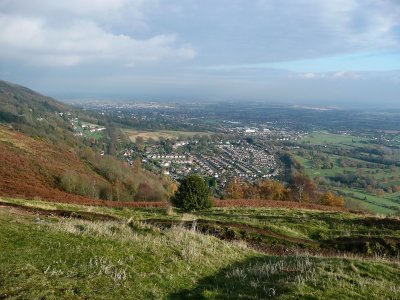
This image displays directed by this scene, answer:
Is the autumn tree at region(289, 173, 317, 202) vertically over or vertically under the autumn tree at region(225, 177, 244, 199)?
over

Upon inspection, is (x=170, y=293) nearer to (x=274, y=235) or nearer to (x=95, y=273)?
(x=95, y=273)

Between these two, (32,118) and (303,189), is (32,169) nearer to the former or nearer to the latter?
(303,189)

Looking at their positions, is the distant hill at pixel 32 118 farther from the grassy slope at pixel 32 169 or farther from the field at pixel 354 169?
the field at pixel 354 169

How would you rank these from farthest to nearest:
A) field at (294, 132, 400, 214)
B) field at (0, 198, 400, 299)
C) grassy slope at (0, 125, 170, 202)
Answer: field at (294, 132, 400, 214) → grassy slope at (0, 125, 170, 202) → field at (0, 198, 400, 299)

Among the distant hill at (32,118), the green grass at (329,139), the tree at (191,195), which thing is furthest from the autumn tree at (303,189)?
the green grass at (329,139)

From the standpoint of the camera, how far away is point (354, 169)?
107562mm

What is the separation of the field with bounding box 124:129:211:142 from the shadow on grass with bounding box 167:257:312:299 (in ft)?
495

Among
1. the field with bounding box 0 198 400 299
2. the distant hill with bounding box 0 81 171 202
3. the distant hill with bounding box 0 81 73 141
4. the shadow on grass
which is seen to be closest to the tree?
the distant hill with bounding box 0 81 171 202

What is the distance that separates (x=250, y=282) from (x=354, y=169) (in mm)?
106303

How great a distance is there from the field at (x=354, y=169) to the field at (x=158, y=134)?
52156 mm

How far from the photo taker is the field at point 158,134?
16656 cm

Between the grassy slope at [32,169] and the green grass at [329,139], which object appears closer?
the grassy slope at [32,169]

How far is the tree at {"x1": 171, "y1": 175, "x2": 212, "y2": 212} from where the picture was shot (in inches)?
1202

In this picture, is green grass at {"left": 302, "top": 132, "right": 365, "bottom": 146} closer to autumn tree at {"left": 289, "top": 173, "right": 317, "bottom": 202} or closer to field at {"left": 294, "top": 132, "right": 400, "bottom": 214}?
field at {"left": 294, "top": 132, "right": 400, "bottom": 214}
